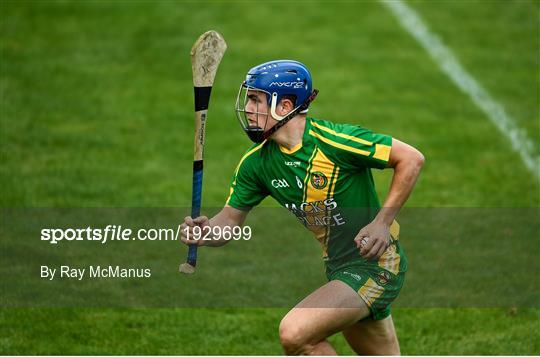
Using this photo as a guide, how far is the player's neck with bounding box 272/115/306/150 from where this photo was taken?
264 inches

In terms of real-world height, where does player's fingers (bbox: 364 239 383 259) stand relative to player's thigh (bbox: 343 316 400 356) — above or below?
above

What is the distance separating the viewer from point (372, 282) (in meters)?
6.69

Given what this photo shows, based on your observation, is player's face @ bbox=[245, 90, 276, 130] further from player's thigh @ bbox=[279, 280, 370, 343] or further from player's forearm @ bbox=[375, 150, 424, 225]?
player's thigh @ bbox=[279, 280, 370, 343]

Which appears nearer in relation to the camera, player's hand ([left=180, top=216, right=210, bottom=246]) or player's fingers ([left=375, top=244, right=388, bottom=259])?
player's fingers ([left=375, top=244, right=388, bottom=259])

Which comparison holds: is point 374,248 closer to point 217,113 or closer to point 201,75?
point 201,75

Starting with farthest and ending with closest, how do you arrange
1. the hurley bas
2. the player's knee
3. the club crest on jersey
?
1. the hurley bas
2. the club crest on jersey
3. the player's knee

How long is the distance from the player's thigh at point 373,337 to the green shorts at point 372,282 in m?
0.24

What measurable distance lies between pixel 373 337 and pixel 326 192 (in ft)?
3.55

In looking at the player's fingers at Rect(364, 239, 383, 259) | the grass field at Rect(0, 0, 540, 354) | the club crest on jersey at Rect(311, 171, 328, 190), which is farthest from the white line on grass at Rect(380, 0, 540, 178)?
the player's fingers at Rect(364, 239, 383, 259)

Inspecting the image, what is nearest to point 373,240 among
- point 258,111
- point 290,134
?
point 290,134

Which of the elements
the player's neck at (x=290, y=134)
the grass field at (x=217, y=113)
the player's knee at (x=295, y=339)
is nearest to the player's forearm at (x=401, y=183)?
the player's neck at (x=290, y=134)

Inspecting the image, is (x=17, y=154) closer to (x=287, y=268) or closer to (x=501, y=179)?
(x=287, y=268)

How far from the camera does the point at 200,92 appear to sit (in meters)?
6.56

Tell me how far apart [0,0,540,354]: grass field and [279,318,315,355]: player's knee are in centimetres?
211
